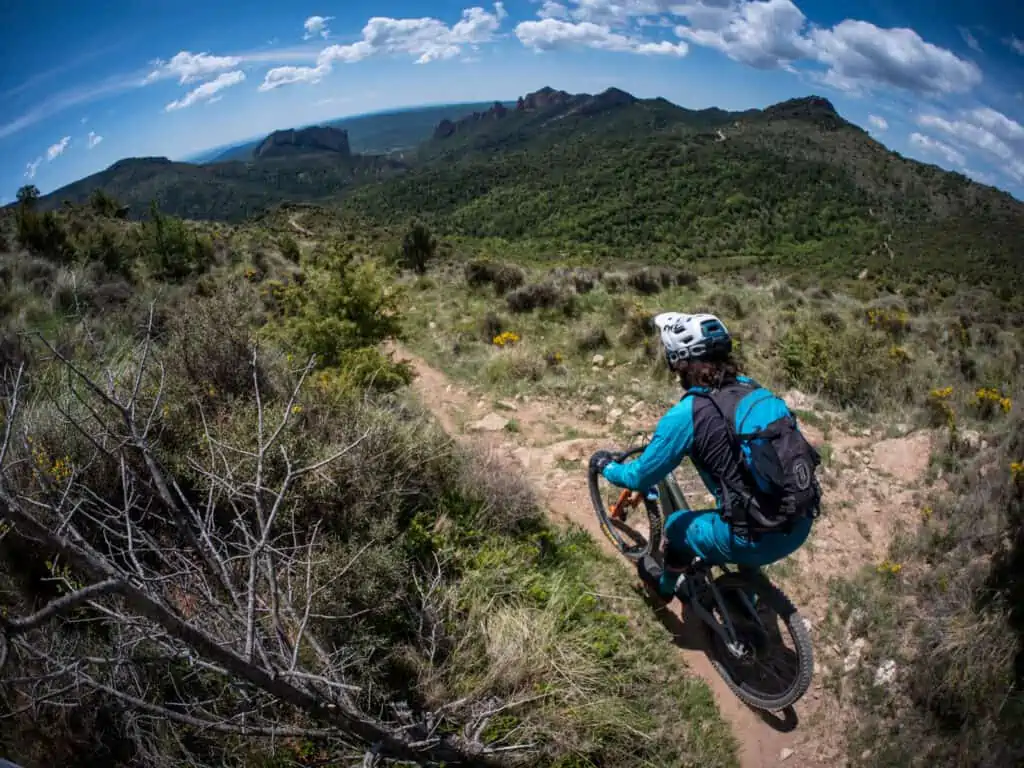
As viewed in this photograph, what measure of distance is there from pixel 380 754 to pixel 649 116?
493 ft

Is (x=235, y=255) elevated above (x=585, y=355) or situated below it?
above

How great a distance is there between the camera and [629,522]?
516cm

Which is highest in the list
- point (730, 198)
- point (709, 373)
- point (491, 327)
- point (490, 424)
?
point (730, 198)

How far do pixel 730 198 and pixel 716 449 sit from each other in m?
82.6

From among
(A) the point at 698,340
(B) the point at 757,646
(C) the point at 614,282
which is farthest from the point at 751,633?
(C) the point at 614,282

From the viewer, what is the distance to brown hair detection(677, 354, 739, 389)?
117 inches

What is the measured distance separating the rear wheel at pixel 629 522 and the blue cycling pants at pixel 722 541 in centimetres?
54

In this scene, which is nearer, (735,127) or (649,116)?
(735,127)

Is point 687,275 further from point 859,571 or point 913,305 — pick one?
point 859,571

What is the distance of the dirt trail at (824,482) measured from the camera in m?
3.42

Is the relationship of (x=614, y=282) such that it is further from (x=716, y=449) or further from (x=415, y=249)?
(x=716, y=449)

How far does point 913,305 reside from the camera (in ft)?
48.8

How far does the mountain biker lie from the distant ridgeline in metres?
49.5

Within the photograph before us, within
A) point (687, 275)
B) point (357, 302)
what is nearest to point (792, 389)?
point (357, 302)
